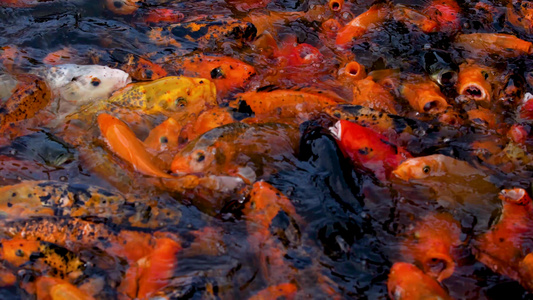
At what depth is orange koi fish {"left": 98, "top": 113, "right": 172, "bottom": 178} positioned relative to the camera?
11.0ft

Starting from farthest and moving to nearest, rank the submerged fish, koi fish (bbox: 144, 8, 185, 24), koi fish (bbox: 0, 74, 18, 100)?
koi fish (bbox: 144, 8, 185, 24) < the submerged fish < koi fish (bbox: 0, 74, 18, 100)

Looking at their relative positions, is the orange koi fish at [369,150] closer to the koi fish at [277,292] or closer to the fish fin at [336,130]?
the fish fin at [336,130]

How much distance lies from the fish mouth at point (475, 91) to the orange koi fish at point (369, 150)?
1.20 m

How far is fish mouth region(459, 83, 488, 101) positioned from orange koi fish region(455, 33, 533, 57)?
2.42ft

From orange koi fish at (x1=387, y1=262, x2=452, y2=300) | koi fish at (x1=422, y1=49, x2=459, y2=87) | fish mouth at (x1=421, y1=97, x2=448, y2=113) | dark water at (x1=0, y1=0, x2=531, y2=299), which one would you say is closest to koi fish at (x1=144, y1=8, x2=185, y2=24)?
dark water at (x1=0, y1=0, x2=531, y2=299)

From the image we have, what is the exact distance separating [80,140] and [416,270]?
2.81m

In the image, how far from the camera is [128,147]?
11.2 ft

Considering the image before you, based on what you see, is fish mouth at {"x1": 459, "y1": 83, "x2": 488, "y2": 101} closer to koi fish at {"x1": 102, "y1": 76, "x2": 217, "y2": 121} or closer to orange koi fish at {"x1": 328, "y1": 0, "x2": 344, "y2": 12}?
orange koi fish at {"x1": 328, "y1": 0, "x2": 344, "y2": 12}

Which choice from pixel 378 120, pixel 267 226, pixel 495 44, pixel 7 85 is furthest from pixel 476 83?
pixel 7 85

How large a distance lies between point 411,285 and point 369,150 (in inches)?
44.9

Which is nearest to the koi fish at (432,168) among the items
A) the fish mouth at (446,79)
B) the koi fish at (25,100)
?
the fish mouth at (446,79)

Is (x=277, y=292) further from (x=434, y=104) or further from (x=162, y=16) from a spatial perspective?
(x=162, y=16)

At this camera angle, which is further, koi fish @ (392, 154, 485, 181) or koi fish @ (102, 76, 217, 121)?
koi fish @ (102, 76, 217, 121)

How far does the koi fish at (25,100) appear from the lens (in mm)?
3828
